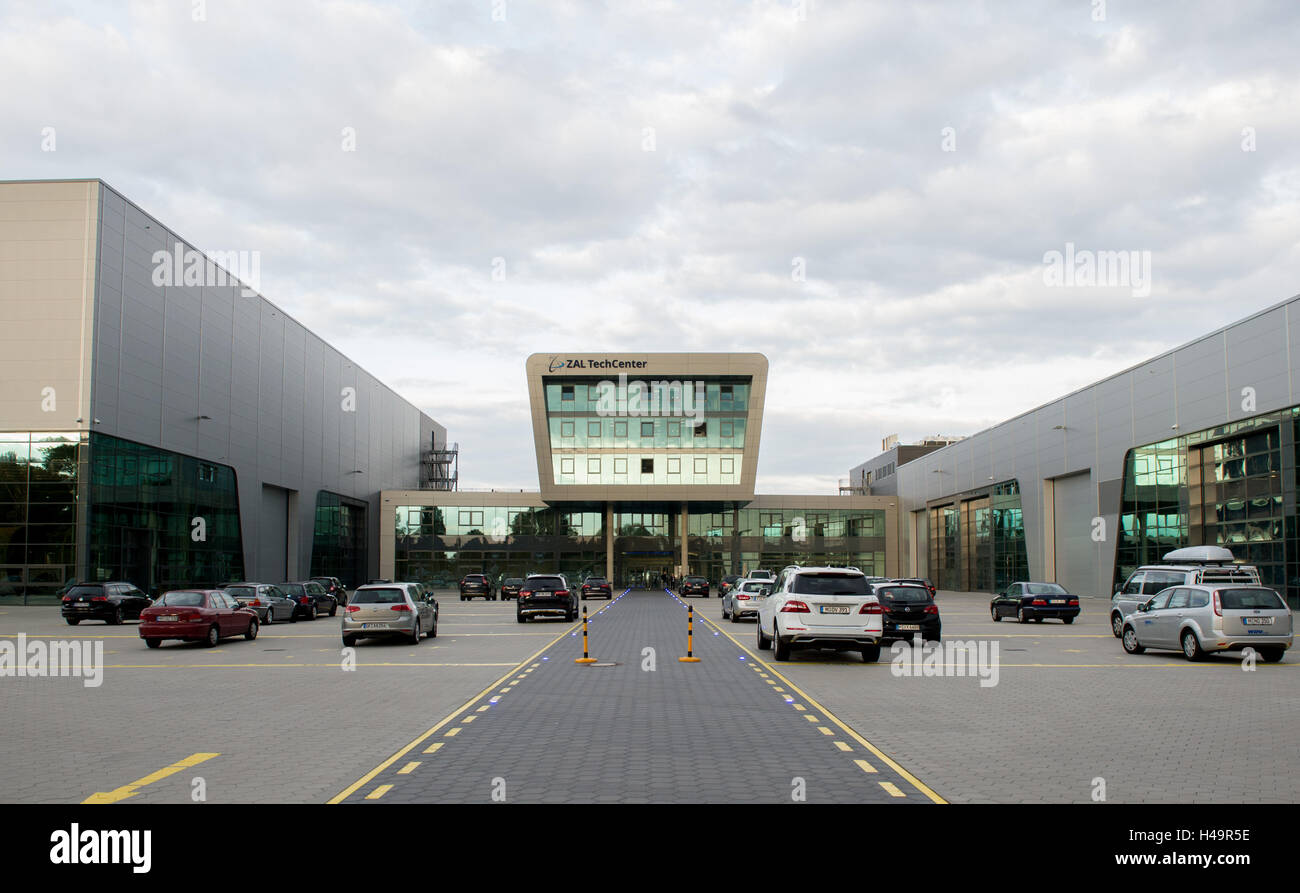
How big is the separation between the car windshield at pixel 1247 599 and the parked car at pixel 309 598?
31.5m

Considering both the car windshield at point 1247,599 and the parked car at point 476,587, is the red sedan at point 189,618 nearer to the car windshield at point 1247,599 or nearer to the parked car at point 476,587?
the car windshield at point 1247,599

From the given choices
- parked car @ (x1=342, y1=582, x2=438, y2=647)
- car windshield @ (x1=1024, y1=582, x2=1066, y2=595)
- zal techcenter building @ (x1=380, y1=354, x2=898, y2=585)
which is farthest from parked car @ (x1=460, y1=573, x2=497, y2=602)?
parked car @ (x1=342, y1=582, x2=438, y2=647)

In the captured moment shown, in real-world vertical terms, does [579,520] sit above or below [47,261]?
below

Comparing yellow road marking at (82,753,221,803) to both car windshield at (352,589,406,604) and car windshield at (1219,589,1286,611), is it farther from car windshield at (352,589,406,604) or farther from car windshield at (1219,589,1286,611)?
car windshield at (1219,589,1286,611)

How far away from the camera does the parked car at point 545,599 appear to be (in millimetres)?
37188

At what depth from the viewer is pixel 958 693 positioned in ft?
52.2

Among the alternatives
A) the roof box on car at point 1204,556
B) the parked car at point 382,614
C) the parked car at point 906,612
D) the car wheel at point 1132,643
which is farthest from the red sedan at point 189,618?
the roof box on car at point 1204,556

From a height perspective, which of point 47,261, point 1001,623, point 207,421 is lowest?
point 1001,623

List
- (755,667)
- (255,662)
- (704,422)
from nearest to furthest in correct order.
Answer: (755,667) < (255,662) < (704,422)

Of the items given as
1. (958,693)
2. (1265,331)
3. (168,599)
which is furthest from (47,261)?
(1265,331)

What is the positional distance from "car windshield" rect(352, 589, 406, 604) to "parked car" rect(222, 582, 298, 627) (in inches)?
360

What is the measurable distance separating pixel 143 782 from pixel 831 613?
1395cm
